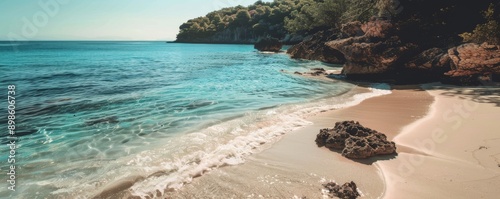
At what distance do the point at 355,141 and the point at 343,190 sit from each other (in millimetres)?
2327

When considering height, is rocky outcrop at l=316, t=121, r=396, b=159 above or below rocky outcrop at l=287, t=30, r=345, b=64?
below

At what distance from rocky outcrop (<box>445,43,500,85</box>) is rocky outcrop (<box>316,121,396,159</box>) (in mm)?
11192

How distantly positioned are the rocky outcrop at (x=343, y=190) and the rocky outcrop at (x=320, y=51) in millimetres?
32857

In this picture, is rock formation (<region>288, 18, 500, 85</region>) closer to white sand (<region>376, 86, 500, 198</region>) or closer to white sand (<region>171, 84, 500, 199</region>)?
white sand (<region>376, 86, 500, 198</region>)

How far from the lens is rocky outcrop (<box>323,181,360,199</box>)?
15.1 ft

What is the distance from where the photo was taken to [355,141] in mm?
6695

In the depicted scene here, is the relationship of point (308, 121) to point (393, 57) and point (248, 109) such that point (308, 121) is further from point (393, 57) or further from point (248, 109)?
point (393, 57)

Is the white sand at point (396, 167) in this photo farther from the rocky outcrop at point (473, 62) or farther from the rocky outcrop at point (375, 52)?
the rocky outcrop at point (375, 52)

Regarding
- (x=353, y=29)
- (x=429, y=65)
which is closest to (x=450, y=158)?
(x=429, y=65)

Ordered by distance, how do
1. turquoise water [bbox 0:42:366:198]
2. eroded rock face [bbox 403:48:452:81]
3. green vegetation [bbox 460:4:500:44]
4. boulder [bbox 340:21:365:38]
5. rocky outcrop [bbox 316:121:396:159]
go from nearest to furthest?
1. turquoise water [bbox 0:42:366:198]
2. rocky outcrop [bbox 316:121:396:159]
3. green vegetation [bbox 460:4:500:44]
4. eroded rock face [bbox 403:48:452:81]
5. boulder [bbox 340:21:365:38]

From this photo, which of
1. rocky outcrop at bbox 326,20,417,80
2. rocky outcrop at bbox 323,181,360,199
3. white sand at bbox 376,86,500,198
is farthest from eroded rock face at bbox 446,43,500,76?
rocky outcrop at bbox 323,181,360,199

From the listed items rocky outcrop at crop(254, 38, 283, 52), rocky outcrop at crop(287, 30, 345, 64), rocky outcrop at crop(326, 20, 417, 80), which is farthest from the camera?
rocky outcrop at crop(254, 38, 283, 52)

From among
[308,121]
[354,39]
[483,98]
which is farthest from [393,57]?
[308,121]

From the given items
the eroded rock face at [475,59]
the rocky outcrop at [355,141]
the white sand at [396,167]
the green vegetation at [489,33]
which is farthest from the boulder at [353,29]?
the rocky outcrop at [355,141]
